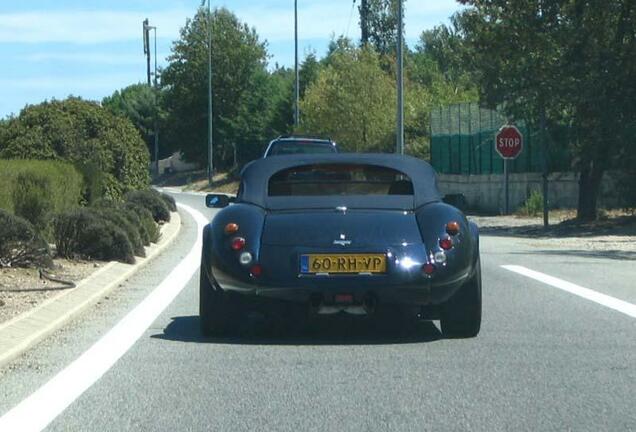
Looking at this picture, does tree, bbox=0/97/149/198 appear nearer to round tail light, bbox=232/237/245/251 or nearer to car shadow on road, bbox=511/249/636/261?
car shadow on road, bbox=511/249/636/261

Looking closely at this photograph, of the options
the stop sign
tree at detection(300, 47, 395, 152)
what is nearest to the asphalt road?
the stop sign

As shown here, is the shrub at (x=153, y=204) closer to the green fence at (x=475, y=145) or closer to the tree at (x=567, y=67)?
the tree at (x=567, y=67)

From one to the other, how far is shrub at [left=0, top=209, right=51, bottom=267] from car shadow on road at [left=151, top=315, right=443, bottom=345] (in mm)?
4353

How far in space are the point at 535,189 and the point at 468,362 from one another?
1275 inches

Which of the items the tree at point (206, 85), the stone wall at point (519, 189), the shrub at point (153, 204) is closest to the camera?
the shrub at point (153, 204)

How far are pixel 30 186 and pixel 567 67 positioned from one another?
50.7 ft

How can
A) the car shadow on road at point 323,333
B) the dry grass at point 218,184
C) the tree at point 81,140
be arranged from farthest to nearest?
the dry grass at point 218,184 → the tree at point 81,140 → the car shadow on road at point 323,333

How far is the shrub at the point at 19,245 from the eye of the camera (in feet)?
49.6

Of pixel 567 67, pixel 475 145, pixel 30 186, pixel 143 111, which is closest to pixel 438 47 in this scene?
pixel 143 111

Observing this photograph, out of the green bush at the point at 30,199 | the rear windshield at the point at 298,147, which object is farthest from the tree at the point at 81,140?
the green bush at the point at 30,199

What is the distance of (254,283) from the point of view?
965 centimetres

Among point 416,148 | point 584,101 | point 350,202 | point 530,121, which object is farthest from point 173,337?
point 416,148

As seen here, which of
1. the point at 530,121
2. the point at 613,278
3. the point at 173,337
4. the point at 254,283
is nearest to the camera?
the point at 254,283

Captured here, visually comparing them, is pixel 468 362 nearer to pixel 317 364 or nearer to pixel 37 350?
pixel 317 364
